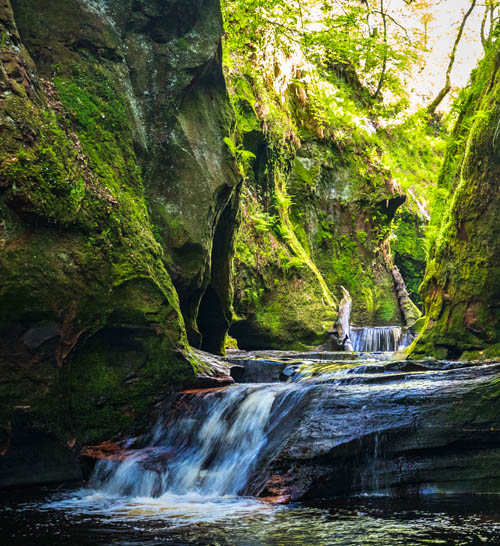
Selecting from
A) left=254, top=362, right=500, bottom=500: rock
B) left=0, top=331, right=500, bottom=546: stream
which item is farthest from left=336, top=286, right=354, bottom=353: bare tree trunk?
left=254, top=362, right=500, bottom=500: rock

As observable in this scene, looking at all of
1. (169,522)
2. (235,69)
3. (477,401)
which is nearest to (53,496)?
(169,522)

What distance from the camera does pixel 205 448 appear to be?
19.5ft

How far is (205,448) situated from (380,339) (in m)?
10.0

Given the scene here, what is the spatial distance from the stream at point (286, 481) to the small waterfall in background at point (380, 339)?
8833mm

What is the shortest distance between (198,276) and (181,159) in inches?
72.9

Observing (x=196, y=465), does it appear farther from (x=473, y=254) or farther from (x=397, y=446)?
(x=473, y=254)

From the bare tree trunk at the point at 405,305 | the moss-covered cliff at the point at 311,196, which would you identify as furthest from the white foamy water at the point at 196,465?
the bare tree trunk at the point at 405,305

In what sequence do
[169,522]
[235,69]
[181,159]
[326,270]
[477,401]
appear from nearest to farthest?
[169,522], [477,401], [181,159], [235,69], [326,270]

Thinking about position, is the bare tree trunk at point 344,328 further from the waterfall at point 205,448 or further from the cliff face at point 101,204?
the waterfall at point 205,448

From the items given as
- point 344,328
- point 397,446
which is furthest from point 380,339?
point 397,446

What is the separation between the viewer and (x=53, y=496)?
5.37 m

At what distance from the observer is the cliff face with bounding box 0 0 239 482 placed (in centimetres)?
A: 564

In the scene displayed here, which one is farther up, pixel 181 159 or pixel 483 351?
pixel 181 159

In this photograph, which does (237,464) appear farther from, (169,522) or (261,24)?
(261,24)
